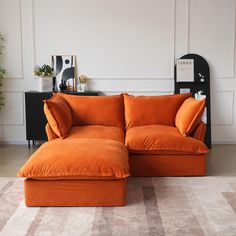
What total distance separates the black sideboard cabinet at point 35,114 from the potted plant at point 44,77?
0.14m

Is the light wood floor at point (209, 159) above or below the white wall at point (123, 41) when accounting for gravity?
below

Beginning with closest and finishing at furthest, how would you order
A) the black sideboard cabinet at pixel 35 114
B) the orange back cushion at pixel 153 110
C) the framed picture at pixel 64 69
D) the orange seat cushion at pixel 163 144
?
the orange seat cushion at pixel 163 144, the orange back cushion at pixel 153 110, the black sideboard cabinet at pixel 35 114, the framed picture at pixel 64 69

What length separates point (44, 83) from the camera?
530 cm

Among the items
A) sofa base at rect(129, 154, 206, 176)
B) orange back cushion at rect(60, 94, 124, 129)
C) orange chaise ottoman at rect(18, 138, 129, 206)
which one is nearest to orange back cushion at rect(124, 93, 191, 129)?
orange back cushion at rect(60, 94, 124, 129)

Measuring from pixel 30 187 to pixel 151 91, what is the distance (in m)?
2.87

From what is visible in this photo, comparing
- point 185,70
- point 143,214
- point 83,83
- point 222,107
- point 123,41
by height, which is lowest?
point 143,214

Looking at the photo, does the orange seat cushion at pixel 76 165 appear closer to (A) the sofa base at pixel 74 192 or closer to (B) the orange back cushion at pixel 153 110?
(A) the sofa base at pixel 74 192

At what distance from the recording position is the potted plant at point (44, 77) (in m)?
5.29

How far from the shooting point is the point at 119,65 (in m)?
5.50

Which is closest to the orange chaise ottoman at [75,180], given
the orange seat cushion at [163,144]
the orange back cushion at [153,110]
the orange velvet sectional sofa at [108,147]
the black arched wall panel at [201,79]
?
the orange velvet sectional sofa at [108,147]

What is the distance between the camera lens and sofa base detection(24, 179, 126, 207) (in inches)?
122

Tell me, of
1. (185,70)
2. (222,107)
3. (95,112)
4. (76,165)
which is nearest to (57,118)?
(95,112)

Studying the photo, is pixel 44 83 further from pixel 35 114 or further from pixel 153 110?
pixel 153 110

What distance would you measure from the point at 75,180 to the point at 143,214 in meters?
0.61
